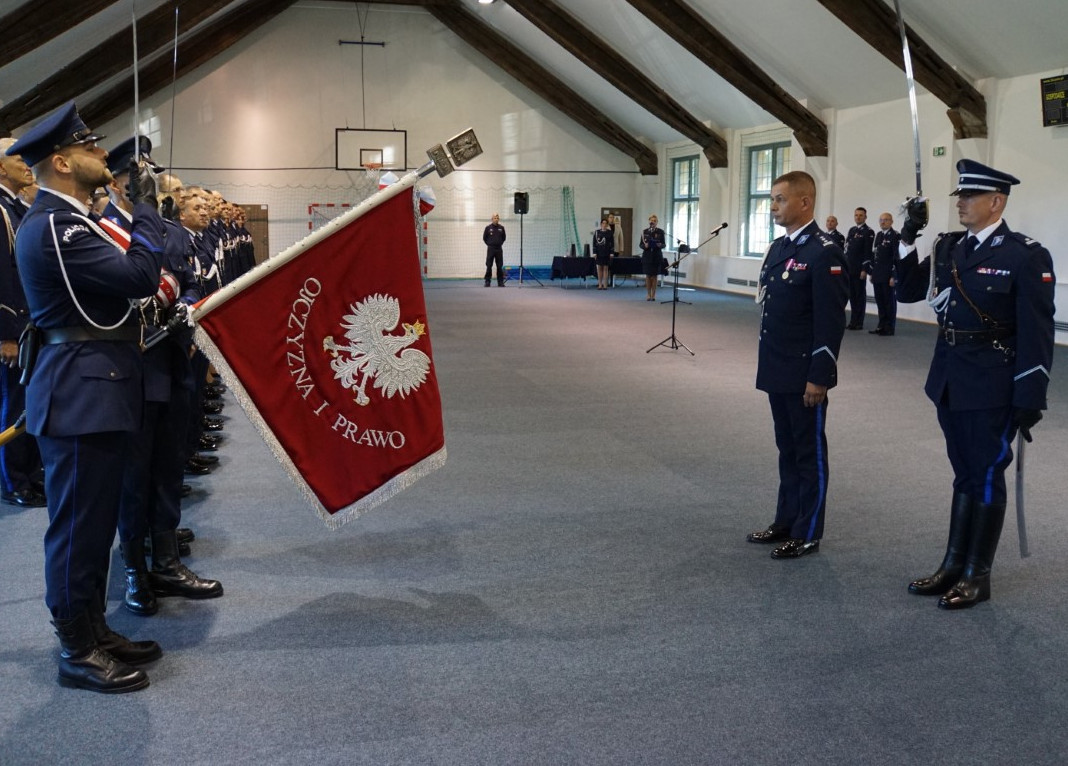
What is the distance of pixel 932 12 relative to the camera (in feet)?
34.6

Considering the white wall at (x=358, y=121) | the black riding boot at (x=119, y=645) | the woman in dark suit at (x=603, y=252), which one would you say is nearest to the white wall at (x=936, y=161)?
the woman in dark suit at (x=603, y=252)

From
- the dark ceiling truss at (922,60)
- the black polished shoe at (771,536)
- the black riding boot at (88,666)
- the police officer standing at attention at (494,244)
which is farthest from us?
the police officer standing at attention at (494,244)

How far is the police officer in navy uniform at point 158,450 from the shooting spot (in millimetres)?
3109

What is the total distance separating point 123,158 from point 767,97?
41.5 ft

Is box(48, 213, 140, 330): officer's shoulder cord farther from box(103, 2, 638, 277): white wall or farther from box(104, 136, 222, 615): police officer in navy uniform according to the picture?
box(103, 2, 638, 277): white wall

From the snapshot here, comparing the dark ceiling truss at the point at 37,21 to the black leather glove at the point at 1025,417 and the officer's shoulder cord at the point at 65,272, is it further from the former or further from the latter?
the black leather glove at the point at 1025,417

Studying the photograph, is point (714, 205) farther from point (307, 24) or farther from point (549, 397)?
point (549, 397)

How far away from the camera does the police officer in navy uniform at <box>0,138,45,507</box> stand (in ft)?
14.2

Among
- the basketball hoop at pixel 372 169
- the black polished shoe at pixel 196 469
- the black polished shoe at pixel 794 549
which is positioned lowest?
the black polished shoe at pixel 794 549

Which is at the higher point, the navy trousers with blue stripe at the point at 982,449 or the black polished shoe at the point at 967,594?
the navy trousers with blue stripe at the point at 982,449

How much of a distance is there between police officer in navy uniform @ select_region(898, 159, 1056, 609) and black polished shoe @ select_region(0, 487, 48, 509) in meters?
3.84

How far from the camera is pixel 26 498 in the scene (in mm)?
4547

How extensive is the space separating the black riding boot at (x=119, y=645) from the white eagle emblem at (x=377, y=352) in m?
0.98

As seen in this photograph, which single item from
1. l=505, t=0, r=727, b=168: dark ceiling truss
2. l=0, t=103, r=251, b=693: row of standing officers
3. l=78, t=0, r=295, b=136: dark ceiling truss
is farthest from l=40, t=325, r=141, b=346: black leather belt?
l=78, t=0, r=295, b=136: dark ceiling truss
